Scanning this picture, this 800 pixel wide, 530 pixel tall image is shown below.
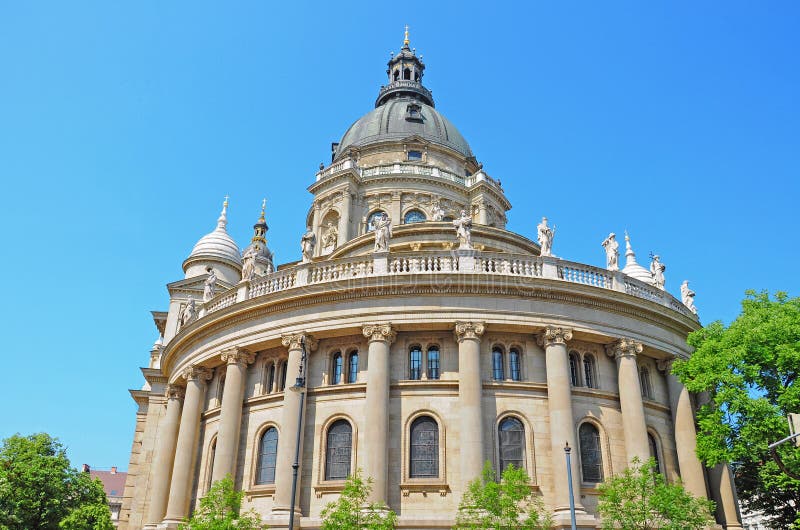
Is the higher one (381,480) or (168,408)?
(168,408)

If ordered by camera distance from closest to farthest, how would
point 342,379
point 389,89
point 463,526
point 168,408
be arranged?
point 463,526
point 342,379
point 168,408
point 389,89

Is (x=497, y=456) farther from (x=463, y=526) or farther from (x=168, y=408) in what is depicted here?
(x=168, y=408)

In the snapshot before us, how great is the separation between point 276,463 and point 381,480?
16.4 ft

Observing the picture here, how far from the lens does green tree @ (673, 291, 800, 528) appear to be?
→ 24594 millimetres

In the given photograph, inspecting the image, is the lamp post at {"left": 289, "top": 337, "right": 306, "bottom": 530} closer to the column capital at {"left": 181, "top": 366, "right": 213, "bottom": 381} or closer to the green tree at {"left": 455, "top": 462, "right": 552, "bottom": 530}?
the green tree at {"left": 455, "top": 462, "right": 552, "bottom": 530}

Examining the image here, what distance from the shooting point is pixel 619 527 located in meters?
24.4

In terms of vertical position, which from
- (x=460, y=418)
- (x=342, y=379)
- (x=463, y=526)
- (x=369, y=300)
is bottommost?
(x=463, y=526)

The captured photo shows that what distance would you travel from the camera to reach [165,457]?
33031 millimetres

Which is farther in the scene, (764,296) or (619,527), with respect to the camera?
(764,296)

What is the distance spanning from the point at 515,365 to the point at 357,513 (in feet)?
32.0

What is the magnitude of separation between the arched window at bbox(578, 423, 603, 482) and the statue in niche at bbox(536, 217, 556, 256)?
7.76 meters

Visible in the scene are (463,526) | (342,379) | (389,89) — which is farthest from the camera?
(389,89)

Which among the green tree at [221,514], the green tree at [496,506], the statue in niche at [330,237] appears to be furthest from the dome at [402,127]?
the green tree at [496,506]

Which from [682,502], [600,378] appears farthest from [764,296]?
[682,502]
